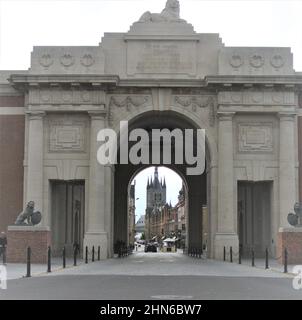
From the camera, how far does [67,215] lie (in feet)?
155

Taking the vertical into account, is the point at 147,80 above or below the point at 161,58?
below

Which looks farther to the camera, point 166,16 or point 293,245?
point 166,16

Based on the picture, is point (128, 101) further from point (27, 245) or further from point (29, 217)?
point (27, 245)

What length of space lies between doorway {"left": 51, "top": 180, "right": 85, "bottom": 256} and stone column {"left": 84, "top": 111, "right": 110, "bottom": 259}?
165 centimetres

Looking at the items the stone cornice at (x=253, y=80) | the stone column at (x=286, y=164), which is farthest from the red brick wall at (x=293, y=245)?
the stone cornice at (x=253, y=80)

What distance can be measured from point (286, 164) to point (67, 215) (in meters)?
14.7

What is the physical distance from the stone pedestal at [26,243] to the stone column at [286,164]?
1527cm

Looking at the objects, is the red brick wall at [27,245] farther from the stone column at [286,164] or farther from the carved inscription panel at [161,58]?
the stone column at [286,164]

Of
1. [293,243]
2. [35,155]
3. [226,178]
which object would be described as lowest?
[293,243]

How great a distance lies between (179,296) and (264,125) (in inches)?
1091

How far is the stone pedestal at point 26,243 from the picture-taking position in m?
32.3

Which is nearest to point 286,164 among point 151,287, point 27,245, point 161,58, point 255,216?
point 255,216
